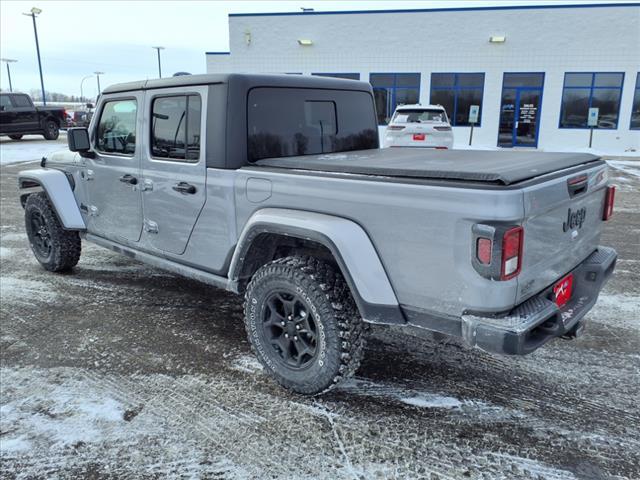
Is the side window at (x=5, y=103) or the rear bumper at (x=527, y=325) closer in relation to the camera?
the rear bumper at (x=527, y=325)

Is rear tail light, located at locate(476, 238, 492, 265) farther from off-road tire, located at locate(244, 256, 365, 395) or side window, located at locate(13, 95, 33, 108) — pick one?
side window, located at locate(13, 95, 33, 108)

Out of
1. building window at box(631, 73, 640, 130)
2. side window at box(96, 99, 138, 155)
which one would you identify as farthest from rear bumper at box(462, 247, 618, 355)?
building window at box(631, 73, 640, 130)

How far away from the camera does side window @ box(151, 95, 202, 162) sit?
11.8 ft

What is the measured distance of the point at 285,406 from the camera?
3.07 m

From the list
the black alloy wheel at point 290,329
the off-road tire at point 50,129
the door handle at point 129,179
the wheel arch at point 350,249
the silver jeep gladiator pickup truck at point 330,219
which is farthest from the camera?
the off-road tire at point 50,129

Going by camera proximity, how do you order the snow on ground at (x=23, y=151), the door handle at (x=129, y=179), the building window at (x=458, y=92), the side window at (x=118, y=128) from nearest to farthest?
the door handle at (x=129, y=179) < the side window at (x=118, y=128) < the snow on ground at (x=23, y=151) < the building window at (x=458, y=92)

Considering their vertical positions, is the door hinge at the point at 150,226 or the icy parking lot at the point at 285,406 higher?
the door hinge at the point at 150,226

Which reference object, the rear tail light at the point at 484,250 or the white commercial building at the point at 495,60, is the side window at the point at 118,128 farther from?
the white commercial building at the point at 495,60

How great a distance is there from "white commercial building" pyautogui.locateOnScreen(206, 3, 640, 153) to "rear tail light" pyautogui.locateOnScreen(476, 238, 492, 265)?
20.3 m

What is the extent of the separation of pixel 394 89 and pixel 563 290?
67.5 feet

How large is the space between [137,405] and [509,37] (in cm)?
2135

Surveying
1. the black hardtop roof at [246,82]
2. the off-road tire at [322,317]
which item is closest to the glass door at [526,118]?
the black hardtop roof at [246,82]

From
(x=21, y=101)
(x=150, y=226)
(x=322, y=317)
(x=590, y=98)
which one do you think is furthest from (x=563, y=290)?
(x=21, y=101)

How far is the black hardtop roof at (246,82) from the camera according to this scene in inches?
135
